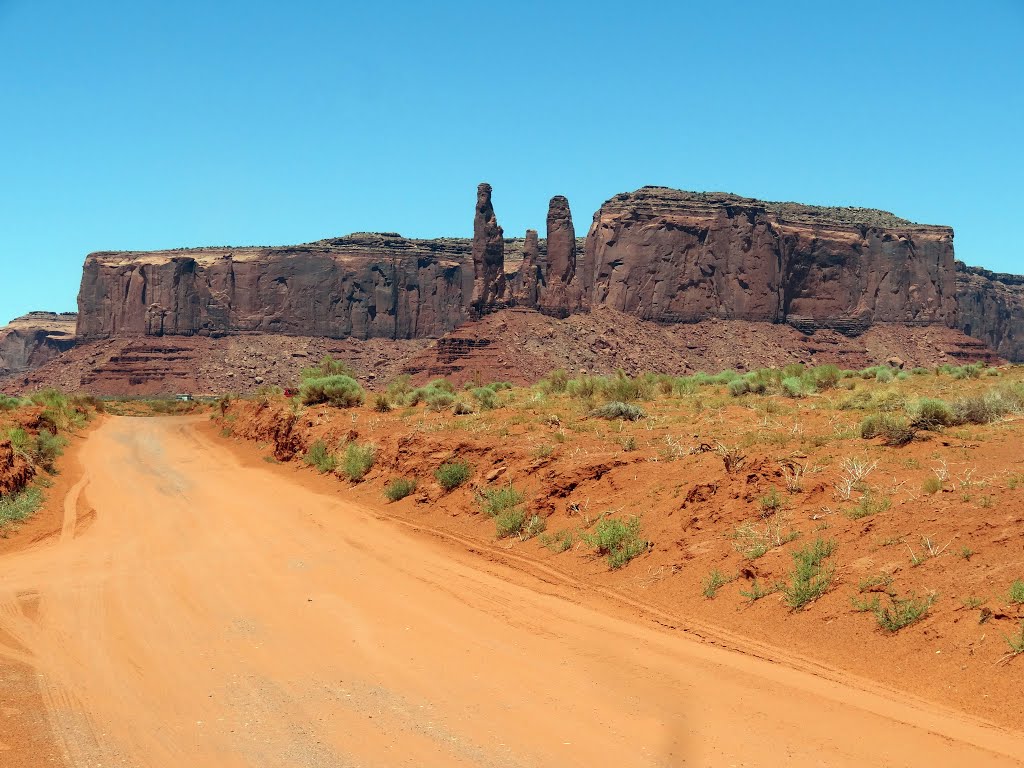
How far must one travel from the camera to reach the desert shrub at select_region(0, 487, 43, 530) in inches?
555

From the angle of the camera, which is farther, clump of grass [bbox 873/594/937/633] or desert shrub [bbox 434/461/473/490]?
desert shrub [bbox 434/461/473/490]

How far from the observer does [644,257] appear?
112688 millimetres

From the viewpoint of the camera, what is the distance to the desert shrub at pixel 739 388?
23859mm

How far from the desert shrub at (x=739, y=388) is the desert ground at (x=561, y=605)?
6.22m

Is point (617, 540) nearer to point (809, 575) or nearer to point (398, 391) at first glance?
point (809, 575)

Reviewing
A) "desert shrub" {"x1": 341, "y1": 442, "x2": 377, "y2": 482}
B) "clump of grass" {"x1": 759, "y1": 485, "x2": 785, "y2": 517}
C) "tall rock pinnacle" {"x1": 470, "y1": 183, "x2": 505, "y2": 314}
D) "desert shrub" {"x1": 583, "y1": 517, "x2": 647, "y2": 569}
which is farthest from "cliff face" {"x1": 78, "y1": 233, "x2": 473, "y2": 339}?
"clump of grass" {"x1": 759, "y1": 485, "x2": 785, "y2": 517}

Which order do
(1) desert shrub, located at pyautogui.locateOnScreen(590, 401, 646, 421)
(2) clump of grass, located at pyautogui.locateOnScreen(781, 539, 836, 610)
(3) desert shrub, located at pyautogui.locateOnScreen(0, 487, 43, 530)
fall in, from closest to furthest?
(2) clump of grass, located at pyautogui.locateOnScreen(781, 539, 836, 610)
(3) desert shrub, located at pyautogui.locateOnScreen(0, 487, 43, 530)
(1) desert shrub, located at pyautogui.locateOnScreen(590, 401, 646, 421)

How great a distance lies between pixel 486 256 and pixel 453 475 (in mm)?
87625

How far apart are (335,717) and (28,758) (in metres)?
1.95

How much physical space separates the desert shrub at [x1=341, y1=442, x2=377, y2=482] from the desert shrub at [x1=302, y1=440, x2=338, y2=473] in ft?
2.31

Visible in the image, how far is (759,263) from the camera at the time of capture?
11581cm

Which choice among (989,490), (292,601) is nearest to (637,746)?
(292,601)

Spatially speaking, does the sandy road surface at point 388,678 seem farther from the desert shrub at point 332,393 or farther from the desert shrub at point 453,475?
the desert shrub at point 332,393

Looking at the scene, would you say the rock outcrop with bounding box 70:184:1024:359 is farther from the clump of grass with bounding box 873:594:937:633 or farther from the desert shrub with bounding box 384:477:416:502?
the clump of grass with bounding box 873:594:937:633
